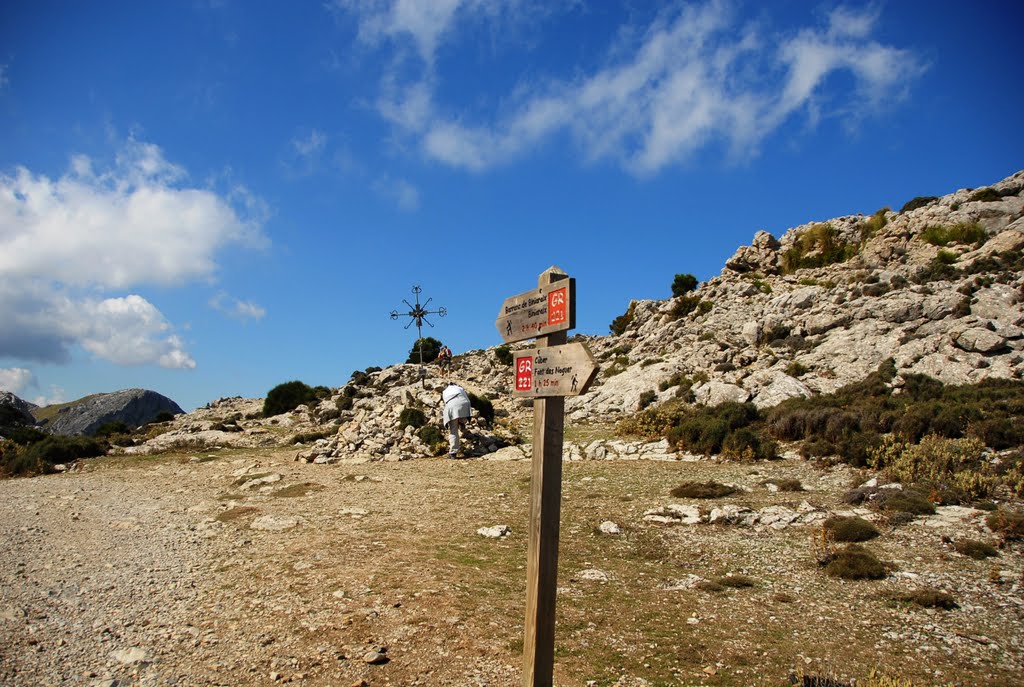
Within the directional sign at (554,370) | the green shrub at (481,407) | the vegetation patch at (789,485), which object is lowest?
the vegetation patch at (789,485)

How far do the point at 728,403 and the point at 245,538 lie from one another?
55.0 feet

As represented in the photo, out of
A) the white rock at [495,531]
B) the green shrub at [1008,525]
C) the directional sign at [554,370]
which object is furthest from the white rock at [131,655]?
the green shrub at [1008,525]

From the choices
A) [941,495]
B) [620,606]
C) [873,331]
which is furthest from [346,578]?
[873,331]

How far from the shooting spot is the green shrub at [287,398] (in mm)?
36750

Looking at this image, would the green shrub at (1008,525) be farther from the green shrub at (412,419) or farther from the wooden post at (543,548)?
the green shrub at (412,419)

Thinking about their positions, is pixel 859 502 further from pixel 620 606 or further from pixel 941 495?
pixel 620 606

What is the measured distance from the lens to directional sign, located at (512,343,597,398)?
4434mm

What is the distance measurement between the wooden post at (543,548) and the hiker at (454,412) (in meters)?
14.4

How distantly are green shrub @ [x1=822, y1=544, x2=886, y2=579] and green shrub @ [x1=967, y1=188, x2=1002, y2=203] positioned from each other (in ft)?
130

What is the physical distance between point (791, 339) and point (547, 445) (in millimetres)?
28528

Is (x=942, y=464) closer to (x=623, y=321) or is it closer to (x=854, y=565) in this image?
(x=854, y=565)

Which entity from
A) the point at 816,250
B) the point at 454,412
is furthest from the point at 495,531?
the point at 816,250

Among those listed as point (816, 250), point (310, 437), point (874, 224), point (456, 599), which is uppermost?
point (874, 224)

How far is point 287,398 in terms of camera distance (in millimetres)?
37531
